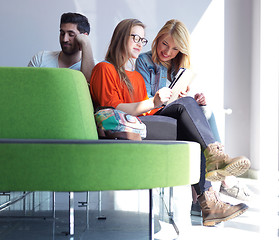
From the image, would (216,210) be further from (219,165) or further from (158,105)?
(158,105)

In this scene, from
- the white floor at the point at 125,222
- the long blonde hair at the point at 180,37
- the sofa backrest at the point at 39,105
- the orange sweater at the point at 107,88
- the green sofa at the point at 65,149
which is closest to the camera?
the green sofa at the point at 65,149

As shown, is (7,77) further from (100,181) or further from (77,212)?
(77,212)

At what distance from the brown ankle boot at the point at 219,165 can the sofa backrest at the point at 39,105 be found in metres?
0.64

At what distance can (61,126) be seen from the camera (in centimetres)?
173

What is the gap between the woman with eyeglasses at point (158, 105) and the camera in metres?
2.04

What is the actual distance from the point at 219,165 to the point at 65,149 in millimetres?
835

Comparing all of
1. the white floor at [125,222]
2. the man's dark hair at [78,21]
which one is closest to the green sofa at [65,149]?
the white floor at [125,222]

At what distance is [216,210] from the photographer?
6.77ft

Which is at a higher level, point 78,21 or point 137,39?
point 78,21

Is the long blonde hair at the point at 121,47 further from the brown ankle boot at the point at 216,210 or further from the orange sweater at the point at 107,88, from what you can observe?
the brown ankle boot at the point at 216,210

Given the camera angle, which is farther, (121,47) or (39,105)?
(121,47)

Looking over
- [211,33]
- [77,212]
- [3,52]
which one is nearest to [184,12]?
[211,33]

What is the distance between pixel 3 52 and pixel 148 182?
4.21 m

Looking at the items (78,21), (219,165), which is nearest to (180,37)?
(219,165)
